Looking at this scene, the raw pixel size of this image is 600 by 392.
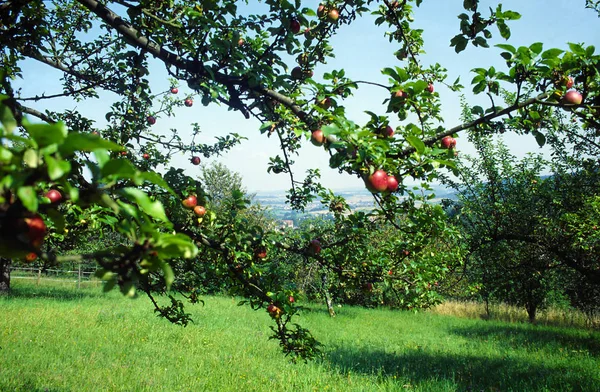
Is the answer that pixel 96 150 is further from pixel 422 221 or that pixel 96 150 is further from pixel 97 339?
pixel 97 339

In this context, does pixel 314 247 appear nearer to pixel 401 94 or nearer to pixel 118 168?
pixel 401 94

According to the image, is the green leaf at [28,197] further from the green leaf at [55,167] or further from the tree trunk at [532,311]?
the tree trunk at [532,311]

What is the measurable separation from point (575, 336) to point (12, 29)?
44.7 ft

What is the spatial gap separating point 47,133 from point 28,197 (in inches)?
4.8

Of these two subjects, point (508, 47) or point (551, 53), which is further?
point (508, 47)

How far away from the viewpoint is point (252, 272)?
9.02 feet

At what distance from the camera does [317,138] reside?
188cm

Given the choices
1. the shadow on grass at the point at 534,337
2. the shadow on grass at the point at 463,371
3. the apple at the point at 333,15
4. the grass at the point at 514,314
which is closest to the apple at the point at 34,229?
the apple at the point at 333,15

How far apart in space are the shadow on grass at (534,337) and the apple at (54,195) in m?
10.2

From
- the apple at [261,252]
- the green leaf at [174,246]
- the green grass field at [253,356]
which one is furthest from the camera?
the green grass field at [253,356]

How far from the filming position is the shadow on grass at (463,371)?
19.4 feet

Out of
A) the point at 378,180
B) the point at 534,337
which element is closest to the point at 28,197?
the point at 378,180

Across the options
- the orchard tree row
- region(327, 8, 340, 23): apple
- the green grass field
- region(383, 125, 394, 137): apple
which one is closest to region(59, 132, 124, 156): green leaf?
the orchard tree row

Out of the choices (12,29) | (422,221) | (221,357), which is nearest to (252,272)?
(422,221)
